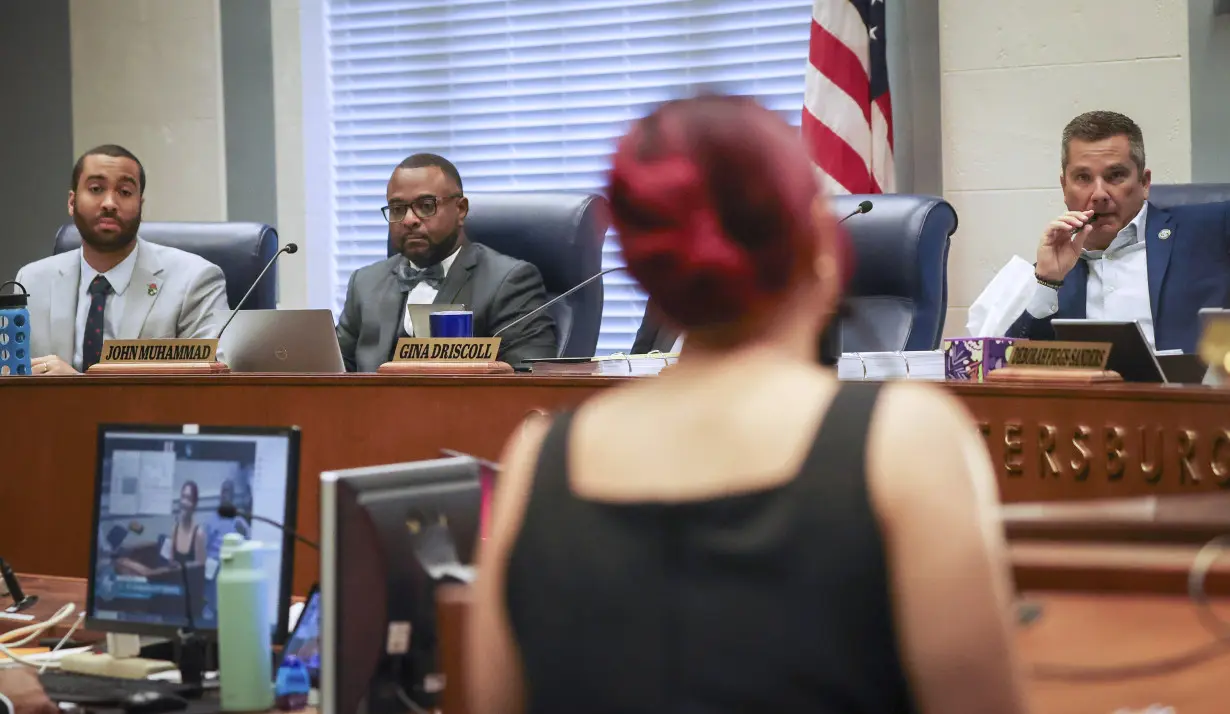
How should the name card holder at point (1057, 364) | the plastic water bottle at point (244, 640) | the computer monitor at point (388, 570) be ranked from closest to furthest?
the computer monitor at point (388, 570), the plastic water bottle at point (244, 640), the name card holder at point (1057, 364)

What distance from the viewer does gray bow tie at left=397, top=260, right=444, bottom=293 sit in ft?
12.2

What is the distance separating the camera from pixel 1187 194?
3.07m

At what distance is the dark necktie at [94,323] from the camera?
11.7 ft

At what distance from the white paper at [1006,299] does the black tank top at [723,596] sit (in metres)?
2.26

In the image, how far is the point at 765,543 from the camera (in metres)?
0.84

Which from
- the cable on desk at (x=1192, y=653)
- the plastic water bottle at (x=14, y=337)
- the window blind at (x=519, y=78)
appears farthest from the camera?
the window blind at (x=519, y=78)

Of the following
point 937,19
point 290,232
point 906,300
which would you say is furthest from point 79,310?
point 937,19

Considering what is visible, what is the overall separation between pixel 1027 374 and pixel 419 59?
352 cm

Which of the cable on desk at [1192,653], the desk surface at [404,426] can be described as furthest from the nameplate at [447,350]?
the cable on desk at [1192,653]

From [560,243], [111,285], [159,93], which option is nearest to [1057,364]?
[560,243]

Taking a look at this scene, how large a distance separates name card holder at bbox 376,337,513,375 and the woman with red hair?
147cm

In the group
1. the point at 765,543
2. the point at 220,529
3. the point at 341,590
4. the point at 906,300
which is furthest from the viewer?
the point at 906,300

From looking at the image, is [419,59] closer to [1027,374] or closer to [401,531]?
[1027,374]

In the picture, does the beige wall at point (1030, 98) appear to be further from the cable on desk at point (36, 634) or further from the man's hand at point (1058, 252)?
the cable on desk at point (36, 634)
